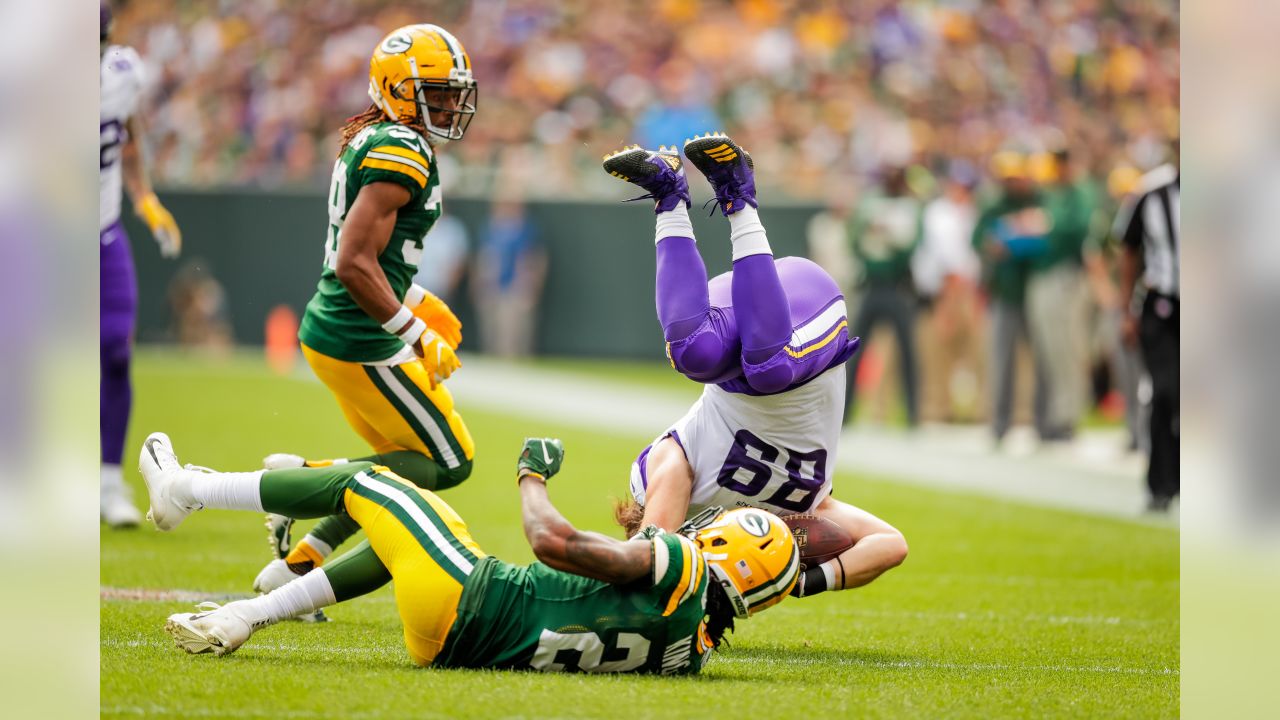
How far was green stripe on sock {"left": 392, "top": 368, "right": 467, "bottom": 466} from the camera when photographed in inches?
207

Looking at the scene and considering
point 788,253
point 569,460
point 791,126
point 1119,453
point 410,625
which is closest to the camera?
point 410,625

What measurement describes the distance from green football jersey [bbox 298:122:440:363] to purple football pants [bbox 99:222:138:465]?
221 centimetres

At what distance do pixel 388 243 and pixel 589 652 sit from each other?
168 cm

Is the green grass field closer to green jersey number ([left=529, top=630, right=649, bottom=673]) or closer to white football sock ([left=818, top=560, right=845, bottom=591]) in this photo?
green jersey number ([left=529, top=630, right=649, bottom=673])

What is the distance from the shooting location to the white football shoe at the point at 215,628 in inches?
169

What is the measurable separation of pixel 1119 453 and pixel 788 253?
6.88 m

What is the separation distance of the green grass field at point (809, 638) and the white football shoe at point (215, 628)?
6 centimetres

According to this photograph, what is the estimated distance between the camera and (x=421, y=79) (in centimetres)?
515

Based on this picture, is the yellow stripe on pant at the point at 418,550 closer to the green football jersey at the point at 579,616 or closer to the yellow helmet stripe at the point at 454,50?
the green football jersey at the point at 579,616

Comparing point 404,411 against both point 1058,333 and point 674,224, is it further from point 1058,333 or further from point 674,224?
point 1058,333

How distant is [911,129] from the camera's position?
20000 mm
